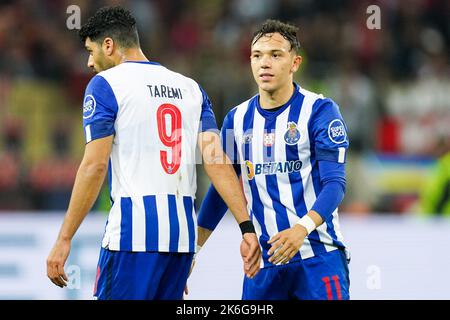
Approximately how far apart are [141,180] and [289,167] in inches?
36.8

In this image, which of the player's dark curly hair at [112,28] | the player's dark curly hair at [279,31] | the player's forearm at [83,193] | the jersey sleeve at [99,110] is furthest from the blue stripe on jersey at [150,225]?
the player's dark curly hair at [279,31]

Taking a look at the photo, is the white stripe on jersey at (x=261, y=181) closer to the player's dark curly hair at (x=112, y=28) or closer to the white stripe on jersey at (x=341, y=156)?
the white stripe on jersey at (x=341, y=156)

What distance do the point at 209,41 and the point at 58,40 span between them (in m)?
2.03

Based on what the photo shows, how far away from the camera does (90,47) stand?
17.7 feet

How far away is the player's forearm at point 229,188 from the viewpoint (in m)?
5.32

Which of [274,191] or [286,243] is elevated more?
[274,191]

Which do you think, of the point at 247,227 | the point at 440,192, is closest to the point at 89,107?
the point at 247,227

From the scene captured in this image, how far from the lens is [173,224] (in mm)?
5148

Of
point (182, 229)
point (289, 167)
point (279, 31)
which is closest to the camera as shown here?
point (182, 229)

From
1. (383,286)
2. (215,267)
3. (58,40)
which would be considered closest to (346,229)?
(383,286)

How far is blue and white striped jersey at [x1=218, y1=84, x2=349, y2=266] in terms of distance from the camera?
5.48 meters

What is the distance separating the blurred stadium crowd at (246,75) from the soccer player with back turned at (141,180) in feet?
19.0

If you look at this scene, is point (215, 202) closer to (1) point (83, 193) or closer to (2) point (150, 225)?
(2) point (150, 225)
